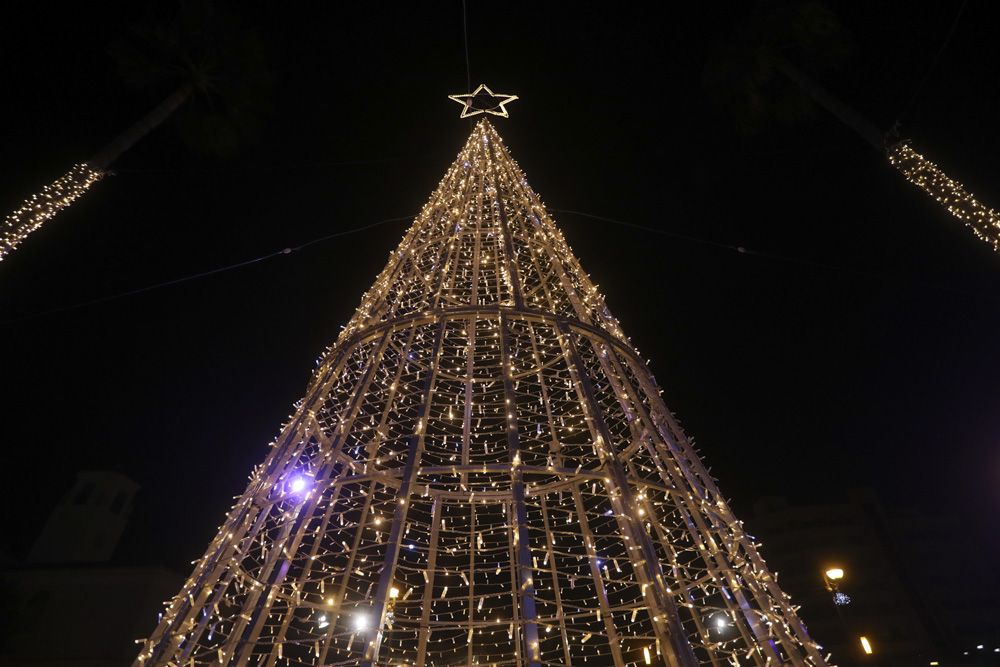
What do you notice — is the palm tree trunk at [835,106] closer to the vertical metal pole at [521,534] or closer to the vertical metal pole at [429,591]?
the vertical metal pole at [521,534]

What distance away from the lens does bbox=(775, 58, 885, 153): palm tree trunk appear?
7535 mm

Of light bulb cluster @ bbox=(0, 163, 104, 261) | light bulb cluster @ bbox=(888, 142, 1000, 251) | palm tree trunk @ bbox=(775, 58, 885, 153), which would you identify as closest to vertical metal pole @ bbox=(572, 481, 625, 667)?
light bulb cluster @ bbox=(888, 142, 1000, 251)

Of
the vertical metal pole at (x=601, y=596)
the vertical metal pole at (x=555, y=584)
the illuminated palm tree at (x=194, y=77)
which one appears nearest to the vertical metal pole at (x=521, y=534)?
the vertical metal pole at (x=555, y=584)

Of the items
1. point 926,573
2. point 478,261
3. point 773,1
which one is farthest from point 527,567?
point 926,573

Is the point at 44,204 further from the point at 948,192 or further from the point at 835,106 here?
the point at 948,192

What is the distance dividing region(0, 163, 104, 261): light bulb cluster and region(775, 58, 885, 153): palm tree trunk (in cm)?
972

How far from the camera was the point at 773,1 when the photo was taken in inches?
334

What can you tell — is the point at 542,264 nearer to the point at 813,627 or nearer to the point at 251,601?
the point at 251,601

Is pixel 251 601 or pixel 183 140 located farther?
pixel 183 140

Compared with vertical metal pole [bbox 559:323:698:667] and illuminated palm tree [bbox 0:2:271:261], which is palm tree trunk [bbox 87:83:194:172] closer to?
illuminated palm tree [bbox 0:2:271:261]

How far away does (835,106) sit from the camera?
26.1 feet

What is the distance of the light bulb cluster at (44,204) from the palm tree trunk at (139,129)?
16 cm

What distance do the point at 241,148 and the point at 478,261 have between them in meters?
5.68

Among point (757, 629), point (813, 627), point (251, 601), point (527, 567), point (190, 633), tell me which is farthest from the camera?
point (813, 627)
